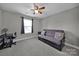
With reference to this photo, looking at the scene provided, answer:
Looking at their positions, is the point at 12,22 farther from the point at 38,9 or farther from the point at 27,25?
the point at 38,9

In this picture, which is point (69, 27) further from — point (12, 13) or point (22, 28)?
point (12, 13)

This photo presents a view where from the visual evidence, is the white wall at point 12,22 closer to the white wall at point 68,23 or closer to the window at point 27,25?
the window at point 27,25

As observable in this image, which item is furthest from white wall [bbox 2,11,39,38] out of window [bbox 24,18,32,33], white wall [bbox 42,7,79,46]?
white wall [bbox 42,7,79,46]

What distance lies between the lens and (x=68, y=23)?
2.60 m

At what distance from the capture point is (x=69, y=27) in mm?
2604

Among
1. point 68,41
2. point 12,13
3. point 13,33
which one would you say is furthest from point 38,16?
point 68,41

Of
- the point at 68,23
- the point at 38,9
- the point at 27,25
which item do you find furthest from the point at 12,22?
the point at 68,23

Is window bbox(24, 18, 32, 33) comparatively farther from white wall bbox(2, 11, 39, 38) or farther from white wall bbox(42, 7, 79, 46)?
white wall bbox(42, 7, 79, 46)

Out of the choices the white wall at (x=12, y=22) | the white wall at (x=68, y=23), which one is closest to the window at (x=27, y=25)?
the white wall at (x=12, y=22)

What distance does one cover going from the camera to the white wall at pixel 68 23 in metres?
2.21

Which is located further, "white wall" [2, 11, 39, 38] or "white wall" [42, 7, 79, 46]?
"white wall" [42, 7, 79, 46]

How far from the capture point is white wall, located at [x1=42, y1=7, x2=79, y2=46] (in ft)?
7.24

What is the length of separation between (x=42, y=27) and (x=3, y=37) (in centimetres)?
137

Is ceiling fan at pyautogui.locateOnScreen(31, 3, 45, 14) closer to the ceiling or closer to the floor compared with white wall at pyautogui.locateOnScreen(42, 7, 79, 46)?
closer to the ceiling
